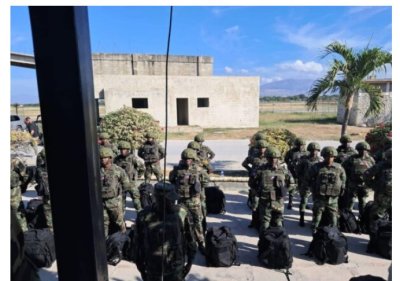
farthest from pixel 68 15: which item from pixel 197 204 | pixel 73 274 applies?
pixel 197 204

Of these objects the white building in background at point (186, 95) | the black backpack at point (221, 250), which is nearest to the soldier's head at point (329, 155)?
the black backpack at point (221, 250)

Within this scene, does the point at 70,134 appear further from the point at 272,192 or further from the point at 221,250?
the point at 272,192

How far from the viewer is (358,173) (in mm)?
6332

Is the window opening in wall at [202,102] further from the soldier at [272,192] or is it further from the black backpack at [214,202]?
the soldier at [272,192]

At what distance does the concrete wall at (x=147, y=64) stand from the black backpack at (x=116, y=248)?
75.1 feet

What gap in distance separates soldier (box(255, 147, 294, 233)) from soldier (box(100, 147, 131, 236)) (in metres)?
2.52

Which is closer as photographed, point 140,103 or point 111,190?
point 111,190

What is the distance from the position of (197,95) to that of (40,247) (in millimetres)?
19300

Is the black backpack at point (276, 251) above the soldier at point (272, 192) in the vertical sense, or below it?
below

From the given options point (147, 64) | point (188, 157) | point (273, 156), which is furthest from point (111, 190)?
point (147, 64)

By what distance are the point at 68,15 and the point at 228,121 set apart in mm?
23201

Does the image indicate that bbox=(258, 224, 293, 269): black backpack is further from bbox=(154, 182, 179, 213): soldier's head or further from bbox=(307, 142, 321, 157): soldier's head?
bbox=(307, 142, 321, 157): soldier's head

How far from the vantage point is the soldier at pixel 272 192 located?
214 inches
